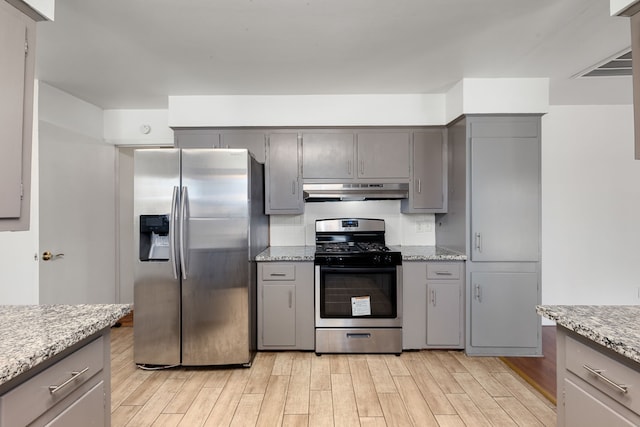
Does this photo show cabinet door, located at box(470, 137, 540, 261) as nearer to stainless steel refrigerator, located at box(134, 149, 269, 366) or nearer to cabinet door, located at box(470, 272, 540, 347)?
cabinet door, located at box(470, 272, 540, 347)

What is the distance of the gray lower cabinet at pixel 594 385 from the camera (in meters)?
1.02

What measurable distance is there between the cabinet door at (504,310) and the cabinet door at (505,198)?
200 mm

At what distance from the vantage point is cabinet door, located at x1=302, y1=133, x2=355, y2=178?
3.36m

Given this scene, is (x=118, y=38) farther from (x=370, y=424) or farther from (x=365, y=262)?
(x=370, y=424)

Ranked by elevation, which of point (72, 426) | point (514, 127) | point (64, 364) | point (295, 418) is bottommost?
point (295, 418)

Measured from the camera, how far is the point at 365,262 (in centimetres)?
297

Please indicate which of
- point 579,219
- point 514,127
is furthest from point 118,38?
point 579,219

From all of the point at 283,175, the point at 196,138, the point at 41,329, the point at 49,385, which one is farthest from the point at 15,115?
the point at 283,175

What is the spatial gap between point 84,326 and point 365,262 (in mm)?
2207

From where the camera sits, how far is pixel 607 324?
1151 mm

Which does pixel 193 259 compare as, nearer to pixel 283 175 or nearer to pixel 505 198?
pixel 283 175

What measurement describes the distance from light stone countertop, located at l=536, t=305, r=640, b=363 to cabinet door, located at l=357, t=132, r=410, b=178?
7.04 ft

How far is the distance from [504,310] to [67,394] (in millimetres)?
3133

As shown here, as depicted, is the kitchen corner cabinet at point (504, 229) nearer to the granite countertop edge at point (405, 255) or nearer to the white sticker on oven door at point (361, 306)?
the granite countertop edge at point (405, 255)
